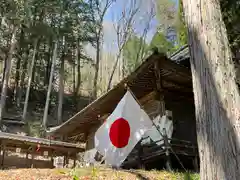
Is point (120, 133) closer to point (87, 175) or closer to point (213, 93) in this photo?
point (87, 175)

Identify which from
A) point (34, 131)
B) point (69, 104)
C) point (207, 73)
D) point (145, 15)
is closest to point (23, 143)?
point (34, 131)

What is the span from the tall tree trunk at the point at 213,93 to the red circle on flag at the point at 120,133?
4.55 meters

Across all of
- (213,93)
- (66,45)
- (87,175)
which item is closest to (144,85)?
(87,175)

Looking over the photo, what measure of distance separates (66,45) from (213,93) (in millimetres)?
22605

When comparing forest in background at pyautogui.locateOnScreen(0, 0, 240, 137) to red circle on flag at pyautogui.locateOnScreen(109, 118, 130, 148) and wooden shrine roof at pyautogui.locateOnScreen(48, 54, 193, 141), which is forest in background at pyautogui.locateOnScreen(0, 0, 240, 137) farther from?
red circle on flag at pyautogui.locateOnScreen(109, 118, 130, 148)

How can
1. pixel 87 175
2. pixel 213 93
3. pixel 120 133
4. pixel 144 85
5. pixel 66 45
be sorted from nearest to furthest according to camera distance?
pixel 213 93 < pixel 87 175 < pixel 120 133 < pixel 144 85 < pixel 66 45

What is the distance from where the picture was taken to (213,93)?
3.57 meters

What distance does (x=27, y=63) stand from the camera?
26.2 meters

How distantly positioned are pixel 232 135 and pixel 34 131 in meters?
19.0

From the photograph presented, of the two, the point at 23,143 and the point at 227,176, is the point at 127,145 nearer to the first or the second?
the point at 227,176

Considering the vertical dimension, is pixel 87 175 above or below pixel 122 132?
A: below

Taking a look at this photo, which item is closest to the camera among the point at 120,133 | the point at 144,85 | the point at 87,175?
the point at 87,175

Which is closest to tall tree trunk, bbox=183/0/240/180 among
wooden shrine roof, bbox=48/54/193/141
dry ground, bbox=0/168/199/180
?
dry ground, bbox=0/168/199/180

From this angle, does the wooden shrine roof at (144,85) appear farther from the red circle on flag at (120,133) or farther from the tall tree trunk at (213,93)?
the tall tree trunk at (213,93)
